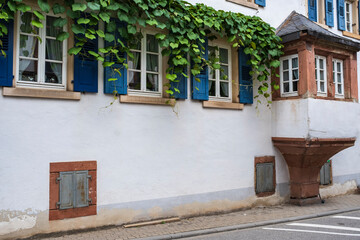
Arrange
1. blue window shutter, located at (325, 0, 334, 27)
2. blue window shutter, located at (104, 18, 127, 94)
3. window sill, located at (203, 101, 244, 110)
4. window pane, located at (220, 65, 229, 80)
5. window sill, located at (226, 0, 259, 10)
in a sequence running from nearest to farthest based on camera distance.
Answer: blue window shutter, located at (104, 18, 127, 94) < window sill, located at (203, 101, 244, 110) < window pane, located at (220, 65, 229, 80) < window sill, located at (226, 0, 259, 10) < blue window shutter, located at (325, 0, 334, 27)

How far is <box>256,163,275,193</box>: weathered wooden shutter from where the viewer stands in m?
9.66

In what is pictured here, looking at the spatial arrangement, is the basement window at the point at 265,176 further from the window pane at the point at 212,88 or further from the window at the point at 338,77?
the window at the point at 338,77

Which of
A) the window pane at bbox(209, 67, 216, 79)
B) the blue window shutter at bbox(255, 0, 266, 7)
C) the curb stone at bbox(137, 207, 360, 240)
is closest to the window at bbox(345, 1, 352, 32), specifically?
the blue window shutter at bbox(255, 0, 266, 7)

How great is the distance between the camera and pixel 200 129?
8.68 meters

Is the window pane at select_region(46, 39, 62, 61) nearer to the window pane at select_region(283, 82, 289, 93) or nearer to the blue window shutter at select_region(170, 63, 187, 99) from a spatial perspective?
the blue window shutter at select_region(170, 63, 187, 99)

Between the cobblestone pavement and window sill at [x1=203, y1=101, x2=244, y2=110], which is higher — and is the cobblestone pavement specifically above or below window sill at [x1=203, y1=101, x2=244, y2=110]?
below

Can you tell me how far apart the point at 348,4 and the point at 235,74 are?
7.12 m

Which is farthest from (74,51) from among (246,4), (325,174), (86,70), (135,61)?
(325,174)

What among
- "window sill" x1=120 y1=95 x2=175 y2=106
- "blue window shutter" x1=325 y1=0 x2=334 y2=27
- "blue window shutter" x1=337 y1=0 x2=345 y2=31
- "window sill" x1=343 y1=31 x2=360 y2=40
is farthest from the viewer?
"window sill" x1=343 y1=31 x2=360 y2=40

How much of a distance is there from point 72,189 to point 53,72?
237 cm

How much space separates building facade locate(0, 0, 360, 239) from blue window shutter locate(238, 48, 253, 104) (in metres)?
0.07

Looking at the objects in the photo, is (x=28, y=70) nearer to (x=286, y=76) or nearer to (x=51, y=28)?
(x=51, y=28)

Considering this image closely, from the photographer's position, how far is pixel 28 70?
669 cm

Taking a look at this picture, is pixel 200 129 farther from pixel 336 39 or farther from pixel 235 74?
pixel 336 39
